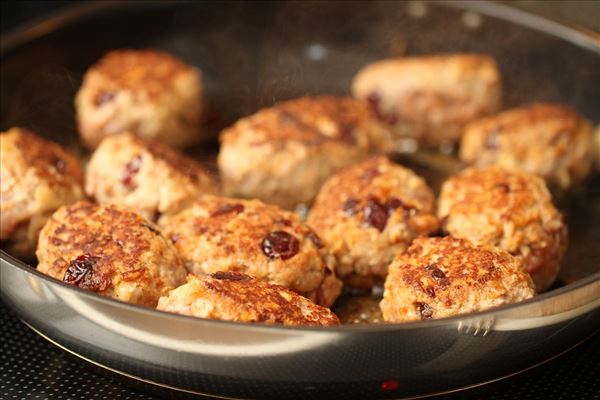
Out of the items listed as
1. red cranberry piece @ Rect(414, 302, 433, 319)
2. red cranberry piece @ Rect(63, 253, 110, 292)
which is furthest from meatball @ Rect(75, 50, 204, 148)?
red cranberry piece @ Rect(414, 302, 433, 319)

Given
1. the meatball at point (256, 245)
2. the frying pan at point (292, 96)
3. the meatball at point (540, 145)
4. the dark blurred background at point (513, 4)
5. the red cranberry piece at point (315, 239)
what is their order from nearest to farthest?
the frying pan at point (292, 96)
the meatball at point (256, 245)
the red cranberry piece at point (315, 239)
the meatball at point (540, 145)
the dark blurred background at point (513, 4)

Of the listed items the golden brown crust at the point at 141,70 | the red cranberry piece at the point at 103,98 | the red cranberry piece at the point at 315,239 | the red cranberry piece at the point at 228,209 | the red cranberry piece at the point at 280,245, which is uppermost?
the golden brown crust at the point at 141,70

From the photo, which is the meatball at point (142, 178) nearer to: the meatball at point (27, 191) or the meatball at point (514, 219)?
the meatball at point (27, 191)

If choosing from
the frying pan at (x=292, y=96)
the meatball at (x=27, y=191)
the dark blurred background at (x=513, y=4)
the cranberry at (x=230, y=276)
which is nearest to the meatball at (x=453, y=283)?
the frying pan at (x=292, y=96)

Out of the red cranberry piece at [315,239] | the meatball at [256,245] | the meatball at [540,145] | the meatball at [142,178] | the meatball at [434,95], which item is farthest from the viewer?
the meatball at [434,95]

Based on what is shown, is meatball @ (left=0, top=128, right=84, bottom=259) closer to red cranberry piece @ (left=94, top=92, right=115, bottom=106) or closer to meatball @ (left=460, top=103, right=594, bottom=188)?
red cranberry piece @ (left=94, top=92, right=115, bottom=106)

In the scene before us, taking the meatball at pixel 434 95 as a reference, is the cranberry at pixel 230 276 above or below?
below

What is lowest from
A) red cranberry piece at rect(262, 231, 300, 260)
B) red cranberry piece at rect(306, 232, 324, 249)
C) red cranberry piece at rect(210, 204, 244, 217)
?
red cranberry piece at rect(306, 232, 324, 249)

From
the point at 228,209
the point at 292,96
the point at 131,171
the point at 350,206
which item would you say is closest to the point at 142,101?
the point at 131,171

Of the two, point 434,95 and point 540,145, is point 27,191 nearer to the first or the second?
point 434,95
